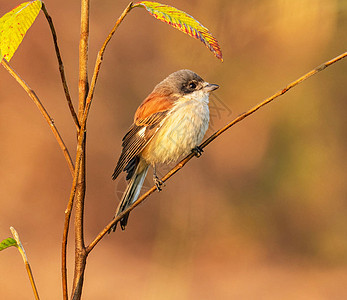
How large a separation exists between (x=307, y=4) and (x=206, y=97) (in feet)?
1.73

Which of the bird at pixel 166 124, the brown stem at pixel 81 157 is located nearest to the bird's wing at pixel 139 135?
the bird at pixel 166 124

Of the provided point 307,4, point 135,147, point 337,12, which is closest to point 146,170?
point 135,147

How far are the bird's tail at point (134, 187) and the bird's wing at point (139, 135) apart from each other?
12 millimetres

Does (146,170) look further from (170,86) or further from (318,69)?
(318,69)

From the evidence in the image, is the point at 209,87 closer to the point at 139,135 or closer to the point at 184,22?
the point at 139,135

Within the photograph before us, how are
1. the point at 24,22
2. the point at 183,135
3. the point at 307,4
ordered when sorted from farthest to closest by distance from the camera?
1. the point at 307,4
2. the point at 183,135
3. the point at 24,22

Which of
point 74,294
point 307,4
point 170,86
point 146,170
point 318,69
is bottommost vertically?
point 74,294

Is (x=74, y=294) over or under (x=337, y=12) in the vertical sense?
under

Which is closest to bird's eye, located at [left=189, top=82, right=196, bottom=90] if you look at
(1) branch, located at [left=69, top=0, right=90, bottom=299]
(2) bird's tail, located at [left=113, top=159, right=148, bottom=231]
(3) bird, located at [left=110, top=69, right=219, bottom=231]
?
(3) bird, located at [left=110, top=69, right=219, bottom=231]

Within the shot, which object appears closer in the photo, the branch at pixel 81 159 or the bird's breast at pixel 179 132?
the branch at pixel 81 159

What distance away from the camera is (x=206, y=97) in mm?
892

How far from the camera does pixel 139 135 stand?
868mm

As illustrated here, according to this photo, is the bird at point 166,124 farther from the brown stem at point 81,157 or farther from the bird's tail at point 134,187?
the brown stem at point 81,157

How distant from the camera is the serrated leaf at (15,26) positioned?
312 mm
